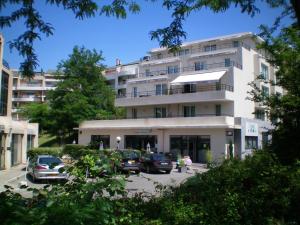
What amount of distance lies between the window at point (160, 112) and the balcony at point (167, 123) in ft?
11.1

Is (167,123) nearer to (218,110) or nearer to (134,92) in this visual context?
(218,110)

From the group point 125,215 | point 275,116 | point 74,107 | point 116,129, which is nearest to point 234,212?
point 125,215

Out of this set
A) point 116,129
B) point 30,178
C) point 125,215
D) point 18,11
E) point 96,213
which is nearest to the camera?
point 96,213

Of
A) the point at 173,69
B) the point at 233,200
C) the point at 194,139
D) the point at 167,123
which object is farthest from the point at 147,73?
the point at 233,200

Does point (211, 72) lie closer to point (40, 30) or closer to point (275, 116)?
point (275, 116)

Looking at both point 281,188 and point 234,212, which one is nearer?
point 234,212

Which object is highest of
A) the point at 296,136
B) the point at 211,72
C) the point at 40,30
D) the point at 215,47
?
the point at 215,47

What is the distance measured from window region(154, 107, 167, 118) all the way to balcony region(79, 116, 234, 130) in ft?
11.1

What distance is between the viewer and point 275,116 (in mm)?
13219

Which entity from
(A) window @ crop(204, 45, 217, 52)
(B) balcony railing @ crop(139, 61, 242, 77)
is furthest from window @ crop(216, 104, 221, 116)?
(A) window @ crop(204, 45, 217, 52)

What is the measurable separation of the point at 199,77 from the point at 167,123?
6899 millimetres

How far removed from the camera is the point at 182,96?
46.3 m

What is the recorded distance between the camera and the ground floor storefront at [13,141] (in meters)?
32.2

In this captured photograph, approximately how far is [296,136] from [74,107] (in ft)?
154
